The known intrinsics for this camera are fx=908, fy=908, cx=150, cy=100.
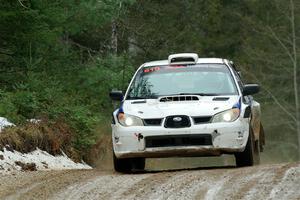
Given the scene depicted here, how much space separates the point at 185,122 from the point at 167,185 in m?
1.95

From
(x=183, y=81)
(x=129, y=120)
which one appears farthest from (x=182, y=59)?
(x=129, y=120)

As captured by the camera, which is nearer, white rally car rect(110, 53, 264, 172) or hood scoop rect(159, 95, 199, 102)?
white rally car rect(110, 53, 264, 172)

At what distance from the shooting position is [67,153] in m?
18.4

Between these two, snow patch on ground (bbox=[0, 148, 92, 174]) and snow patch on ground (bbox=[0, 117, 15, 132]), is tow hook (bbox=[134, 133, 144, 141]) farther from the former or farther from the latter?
snow patch on ground (bbox=[0, 117, 15, 132])

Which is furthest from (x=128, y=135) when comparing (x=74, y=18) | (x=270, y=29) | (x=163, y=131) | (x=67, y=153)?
(x=270, y=29)

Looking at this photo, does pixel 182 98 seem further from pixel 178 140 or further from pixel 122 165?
pixel 122 165

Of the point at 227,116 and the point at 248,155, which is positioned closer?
the point at 227,116

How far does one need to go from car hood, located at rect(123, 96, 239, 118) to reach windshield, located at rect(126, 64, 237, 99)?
0.44 m

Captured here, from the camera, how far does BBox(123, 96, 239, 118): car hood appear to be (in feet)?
41.7

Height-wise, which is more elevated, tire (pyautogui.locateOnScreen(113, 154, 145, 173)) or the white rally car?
the white rally car

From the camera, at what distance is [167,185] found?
1085 cm

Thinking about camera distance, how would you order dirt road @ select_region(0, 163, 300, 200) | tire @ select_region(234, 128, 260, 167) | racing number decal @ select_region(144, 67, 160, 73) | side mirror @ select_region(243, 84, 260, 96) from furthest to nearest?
1. racing number decal @ select_region(144, 67, 160, 73)
2. side mirror @ select_region(243, 84, 260, 96)
3. tire @ select_region(234, 128, 260, 167)
4. dirt road @ select_region(0, 163, 300, 200)

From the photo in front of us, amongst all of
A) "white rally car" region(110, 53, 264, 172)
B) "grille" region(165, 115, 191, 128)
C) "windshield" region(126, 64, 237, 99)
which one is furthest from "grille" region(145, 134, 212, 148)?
"windshield" region(126, 64, 237, 99)

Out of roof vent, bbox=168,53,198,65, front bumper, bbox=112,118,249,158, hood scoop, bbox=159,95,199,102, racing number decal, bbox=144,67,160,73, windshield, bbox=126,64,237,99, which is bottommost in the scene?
front bumper, bbox=112,118,249,158
